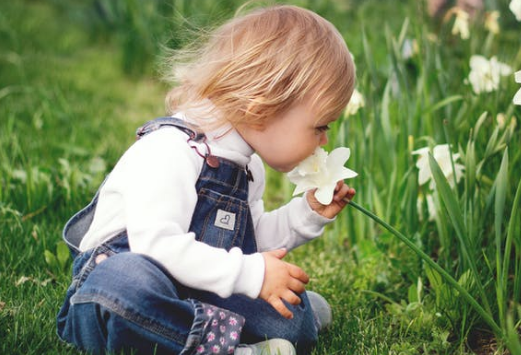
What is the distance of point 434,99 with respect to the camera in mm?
2379

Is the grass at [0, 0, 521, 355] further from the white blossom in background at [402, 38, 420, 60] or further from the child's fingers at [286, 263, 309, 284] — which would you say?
the child's fingers at [286, 263, 309, 284]

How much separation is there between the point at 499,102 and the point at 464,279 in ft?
2.51

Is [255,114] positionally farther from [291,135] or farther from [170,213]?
[170,213]

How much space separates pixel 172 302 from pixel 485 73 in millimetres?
1335

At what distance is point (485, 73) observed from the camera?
2.22 metres

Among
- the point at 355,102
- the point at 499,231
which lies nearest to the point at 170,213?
the point at 499,231

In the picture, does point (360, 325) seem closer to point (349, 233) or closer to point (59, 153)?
point (349, 233)

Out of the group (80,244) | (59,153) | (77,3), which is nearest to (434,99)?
(80,244)

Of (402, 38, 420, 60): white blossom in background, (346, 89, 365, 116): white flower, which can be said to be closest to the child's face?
(346, 89, 365, 116): white flower

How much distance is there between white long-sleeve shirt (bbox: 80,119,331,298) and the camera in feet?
4.79

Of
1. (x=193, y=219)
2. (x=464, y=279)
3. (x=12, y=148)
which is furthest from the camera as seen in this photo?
(x=12, y=148)

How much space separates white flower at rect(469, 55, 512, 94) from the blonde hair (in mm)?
721

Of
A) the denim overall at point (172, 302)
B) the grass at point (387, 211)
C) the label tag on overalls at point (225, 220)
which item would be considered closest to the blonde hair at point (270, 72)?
the denim overall at point (172, 302)

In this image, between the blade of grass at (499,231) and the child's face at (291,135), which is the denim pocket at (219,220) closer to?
the child's face at (291,135)
